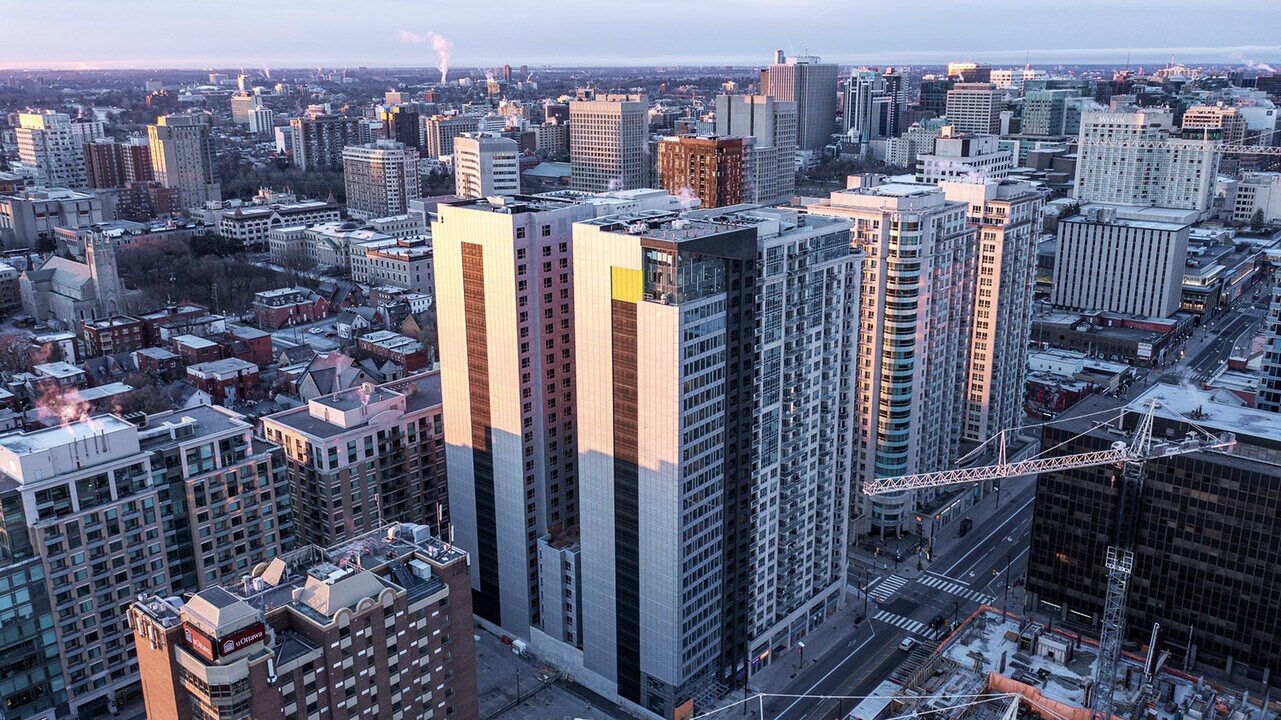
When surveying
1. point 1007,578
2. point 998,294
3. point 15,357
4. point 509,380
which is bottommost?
point 1007,578

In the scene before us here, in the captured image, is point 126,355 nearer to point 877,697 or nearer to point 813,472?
point 813,472

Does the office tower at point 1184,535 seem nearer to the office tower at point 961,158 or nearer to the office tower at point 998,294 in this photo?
the office tower at point 998,294

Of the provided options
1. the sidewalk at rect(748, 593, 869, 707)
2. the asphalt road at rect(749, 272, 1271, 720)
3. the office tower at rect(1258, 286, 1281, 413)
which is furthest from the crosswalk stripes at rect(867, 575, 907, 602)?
the office tower at rect(1258, 286, 1281, 413)

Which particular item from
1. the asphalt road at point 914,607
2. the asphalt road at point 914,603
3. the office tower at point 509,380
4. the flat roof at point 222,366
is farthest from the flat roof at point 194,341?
the asphalt road at point 914,607

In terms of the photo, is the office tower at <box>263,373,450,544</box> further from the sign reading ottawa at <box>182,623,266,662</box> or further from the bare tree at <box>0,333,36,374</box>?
the bare tree at <box>0,333,36,374</box>

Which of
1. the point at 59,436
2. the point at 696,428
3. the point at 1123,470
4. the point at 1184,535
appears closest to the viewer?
the point at 696,428

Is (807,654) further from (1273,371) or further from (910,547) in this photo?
(1273,371)

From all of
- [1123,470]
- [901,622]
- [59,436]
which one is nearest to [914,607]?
[901,622]
